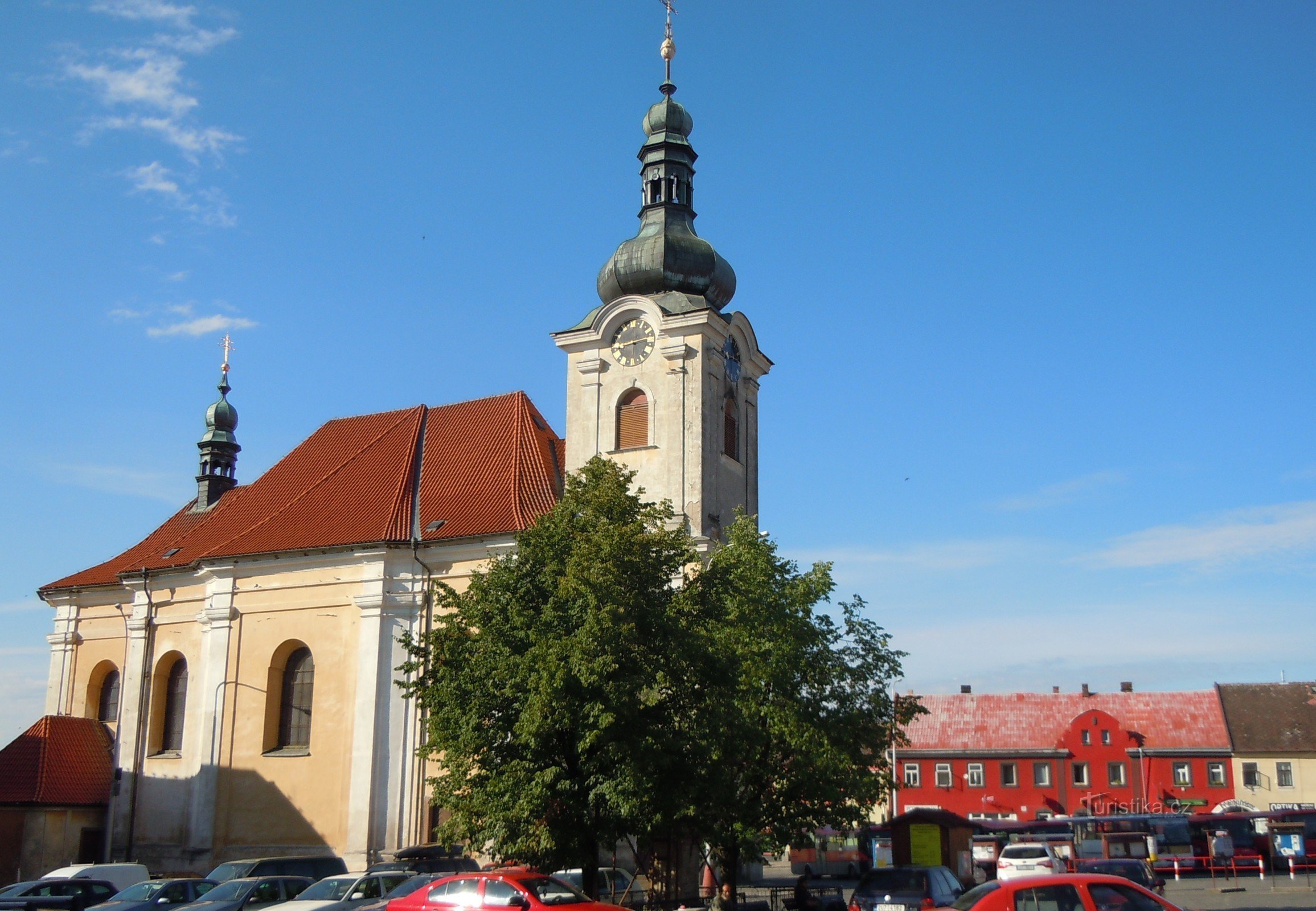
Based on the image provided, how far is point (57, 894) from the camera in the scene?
23.5 m

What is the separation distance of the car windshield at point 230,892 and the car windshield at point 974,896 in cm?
1237

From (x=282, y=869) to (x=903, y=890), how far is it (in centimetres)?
1145

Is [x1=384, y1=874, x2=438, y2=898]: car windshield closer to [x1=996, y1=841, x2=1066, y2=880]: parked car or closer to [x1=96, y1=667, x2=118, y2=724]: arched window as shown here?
[x1=996, y1=841, x2=1066, y2=880]: parked car

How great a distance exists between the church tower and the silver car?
13.4 m

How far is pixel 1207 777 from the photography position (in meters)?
58.4

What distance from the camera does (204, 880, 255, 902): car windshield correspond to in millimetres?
21234

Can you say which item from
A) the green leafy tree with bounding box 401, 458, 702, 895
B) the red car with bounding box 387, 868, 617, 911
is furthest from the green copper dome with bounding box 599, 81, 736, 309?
the red car with bounding box 387, 868, 617, 911

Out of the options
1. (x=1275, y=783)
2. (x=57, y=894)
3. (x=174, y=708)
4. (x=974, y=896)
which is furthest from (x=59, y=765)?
(x=1275, y=783)

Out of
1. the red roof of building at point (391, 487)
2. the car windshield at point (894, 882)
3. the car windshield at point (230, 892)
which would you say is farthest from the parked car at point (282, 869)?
the red roof of building at point (391, 487)

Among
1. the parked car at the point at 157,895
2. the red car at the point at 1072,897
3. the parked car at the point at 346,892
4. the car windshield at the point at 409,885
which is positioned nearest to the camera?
the red car at the point at 1072,897

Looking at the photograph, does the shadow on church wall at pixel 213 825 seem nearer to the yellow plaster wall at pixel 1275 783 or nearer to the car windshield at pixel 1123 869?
the car windshield at pixel 1123 869

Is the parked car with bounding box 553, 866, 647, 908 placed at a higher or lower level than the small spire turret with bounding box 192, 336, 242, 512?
lower

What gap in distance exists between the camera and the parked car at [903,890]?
19891 mm

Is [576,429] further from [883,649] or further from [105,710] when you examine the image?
[105,710]
